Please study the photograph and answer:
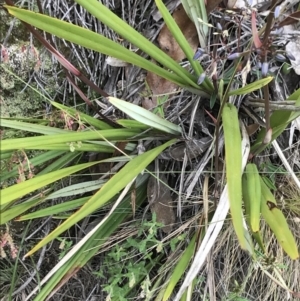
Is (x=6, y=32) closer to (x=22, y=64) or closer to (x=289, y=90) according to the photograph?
(x=22, y=64)

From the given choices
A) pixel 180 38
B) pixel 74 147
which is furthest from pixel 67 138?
pixel 180 38

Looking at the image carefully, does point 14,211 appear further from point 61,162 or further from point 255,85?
point 255,85

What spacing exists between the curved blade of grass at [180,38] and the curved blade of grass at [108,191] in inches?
6.8

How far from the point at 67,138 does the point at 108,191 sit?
0.41 ft

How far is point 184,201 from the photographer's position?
0.99 meters

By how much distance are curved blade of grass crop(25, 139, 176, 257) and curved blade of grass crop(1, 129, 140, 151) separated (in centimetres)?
6

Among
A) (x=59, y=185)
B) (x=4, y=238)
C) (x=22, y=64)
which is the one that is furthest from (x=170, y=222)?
(x=22, y=64)

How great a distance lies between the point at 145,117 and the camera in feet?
2.85

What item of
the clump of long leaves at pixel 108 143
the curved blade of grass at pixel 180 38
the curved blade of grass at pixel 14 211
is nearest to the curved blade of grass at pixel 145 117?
the clump of long leaves at pixel 108 143

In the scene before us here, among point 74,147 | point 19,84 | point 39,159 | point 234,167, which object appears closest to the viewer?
point 234,167

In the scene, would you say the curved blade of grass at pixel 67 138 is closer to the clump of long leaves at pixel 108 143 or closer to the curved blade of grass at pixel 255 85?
the clump of long leaves at pixel 108 143

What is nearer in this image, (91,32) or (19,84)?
(91,32)

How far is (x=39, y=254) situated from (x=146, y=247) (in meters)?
0.29

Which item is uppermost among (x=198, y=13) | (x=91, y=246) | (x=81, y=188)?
(x=198, y=13)
